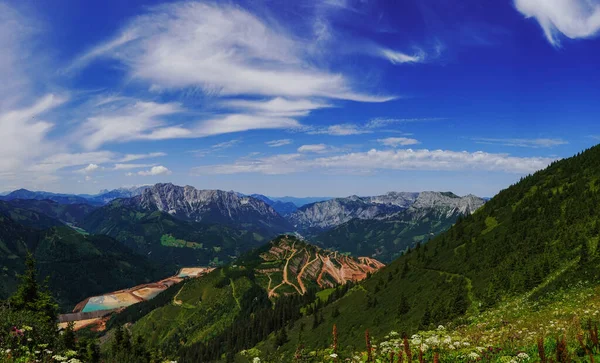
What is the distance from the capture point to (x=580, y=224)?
80.4 m

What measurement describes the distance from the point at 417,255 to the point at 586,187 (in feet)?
219

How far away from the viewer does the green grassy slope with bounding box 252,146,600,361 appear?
70.0 m

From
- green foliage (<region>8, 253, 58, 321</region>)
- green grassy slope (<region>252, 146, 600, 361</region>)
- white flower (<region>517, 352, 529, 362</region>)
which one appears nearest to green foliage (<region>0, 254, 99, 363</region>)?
white flower (<region>517, 352, 529, 362</region>)

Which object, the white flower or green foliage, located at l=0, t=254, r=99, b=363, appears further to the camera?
green foliage, located at l=0, t=254, r=99, b=363

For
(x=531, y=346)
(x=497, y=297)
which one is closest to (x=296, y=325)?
(x=497, y=297)

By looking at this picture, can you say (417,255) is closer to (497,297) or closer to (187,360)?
(497,297)

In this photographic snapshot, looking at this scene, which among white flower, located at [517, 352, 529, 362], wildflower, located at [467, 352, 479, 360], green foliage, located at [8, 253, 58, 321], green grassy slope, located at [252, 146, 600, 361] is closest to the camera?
wildflower, located at [467, 352, 479, 360]

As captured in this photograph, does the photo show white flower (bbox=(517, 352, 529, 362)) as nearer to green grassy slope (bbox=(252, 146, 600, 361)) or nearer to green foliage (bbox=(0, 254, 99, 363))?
green foliage (bbox=(0, 254, 99, 363))

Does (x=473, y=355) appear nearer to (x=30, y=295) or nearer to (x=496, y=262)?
(x=30, y=295)

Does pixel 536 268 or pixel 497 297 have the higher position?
pixel 536 268

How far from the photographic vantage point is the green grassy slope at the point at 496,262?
70000 mm

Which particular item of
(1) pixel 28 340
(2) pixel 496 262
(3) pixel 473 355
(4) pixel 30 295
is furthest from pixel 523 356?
(2) pixel 496 262

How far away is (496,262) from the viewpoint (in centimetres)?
9369

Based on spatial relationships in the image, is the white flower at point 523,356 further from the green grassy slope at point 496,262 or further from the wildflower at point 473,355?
the green grassy slope at point 496,262
